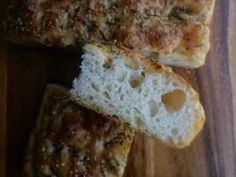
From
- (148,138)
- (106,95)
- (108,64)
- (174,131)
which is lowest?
(148,138)

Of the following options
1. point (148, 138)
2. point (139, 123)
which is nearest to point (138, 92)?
point (139, 123)

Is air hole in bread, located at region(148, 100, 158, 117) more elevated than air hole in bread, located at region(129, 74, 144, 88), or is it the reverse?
air hole in bread, located at region(129, 74, 144, 88)

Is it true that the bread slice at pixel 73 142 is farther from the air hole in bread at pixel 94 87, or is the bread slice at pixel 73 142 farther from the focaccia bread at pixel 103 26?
the focaccia bread at pixel 103 26

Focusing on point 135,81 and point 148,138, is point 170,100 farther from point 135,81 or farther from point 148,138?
point 148,138

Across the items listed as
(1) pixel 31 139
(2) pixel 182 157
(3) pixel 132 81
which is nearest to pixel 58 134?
(1) pixel 31 139

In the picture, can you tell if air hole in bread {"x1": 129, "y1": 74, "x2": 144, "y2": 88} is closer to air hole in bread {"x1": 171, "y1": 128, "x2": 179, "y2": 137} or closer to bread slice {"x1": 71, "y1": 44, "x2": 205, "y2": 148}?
bread slice {"x1": 71, "y1": 44, "x2": 205, "y2": 148}

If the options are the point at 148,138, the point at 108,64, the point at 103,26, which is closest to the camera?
the point at 108,64

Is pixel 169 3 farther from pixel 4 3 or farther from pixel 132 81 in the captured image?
pixel 4 3

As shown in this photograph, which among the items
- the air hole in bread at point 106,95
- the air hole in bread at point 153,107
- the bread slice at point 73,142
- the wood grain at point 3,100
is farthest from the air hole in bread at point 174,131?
the wood grain at point 3,100

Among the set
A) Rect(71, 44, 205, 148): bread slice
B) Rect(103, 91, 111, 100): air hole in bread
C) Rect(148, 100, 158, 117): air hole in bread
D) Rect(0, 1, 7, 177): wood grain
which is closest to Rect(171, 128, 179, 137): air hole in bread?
Rect(71, 44, 205, 148): bread slice
